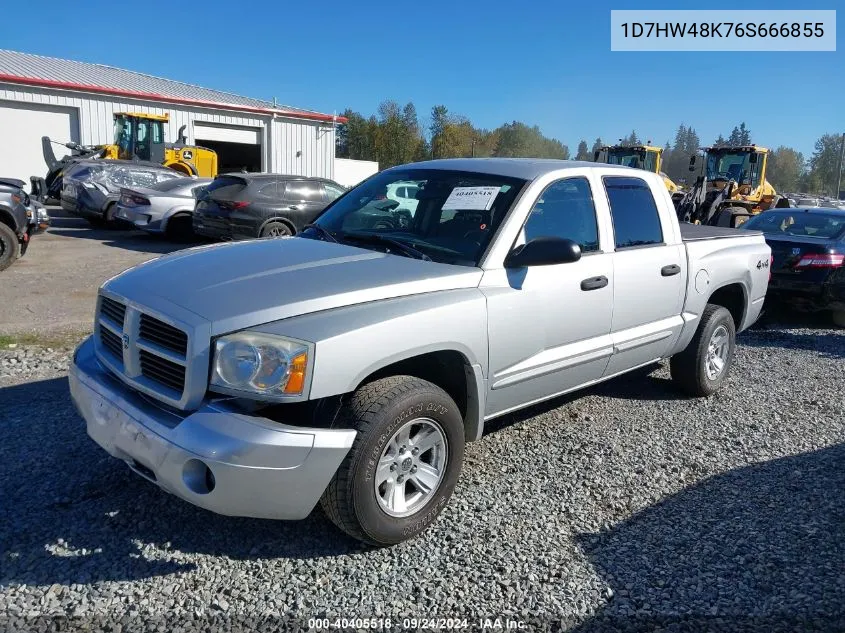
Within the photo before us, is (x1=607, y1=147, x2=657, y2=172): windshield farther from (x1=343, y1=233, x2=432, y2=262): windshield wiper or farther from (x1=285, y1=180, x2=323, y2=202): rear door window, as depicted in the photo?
(x1=343, y1=233, x2=432, y2=262): windshield wiper

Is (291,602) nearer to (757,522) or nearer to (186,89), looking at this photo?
(757,522)

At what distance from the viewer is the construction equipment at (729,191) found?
17359 millimetres

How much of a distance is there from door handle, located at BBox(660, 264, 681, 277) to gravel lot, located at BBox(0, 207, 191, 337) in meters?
5.68

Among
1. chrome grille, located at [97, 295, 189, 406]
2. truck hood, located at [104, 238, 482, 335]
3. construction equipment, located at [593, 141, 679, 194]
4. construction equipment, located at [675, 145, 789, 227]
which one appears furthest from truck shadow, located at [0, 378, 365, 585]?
construction equipment, located at [593, 141, 679, 194]

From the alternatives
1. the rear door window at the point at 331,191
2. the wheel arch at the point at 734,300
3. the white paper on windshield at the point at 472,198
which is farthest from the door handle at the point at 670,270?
the rear door window at the point at 331,191

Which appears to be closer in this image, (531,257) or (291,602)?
(291,602)

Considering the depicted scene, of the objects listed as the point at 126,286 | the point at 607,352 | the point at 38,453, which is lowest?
the point at 38,453

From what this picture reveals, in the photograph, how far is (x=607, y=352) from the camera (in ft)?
14.7

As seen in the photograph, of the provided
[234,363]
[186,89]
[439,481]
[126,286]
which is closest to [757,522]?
[439,481]

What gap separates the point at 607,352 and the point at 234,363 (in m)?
2.52

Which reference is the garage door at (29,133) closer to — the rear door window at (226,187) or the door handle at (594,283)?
the rear door window at (226,187)

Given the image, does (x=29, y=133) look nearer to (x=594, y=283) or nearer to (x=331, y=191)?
(x=331, y=191)

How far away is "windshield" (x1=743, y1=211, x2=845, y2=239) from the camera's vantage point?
918 cm

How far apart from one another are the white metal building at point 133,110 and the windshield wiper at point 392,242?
2626 centimetres
